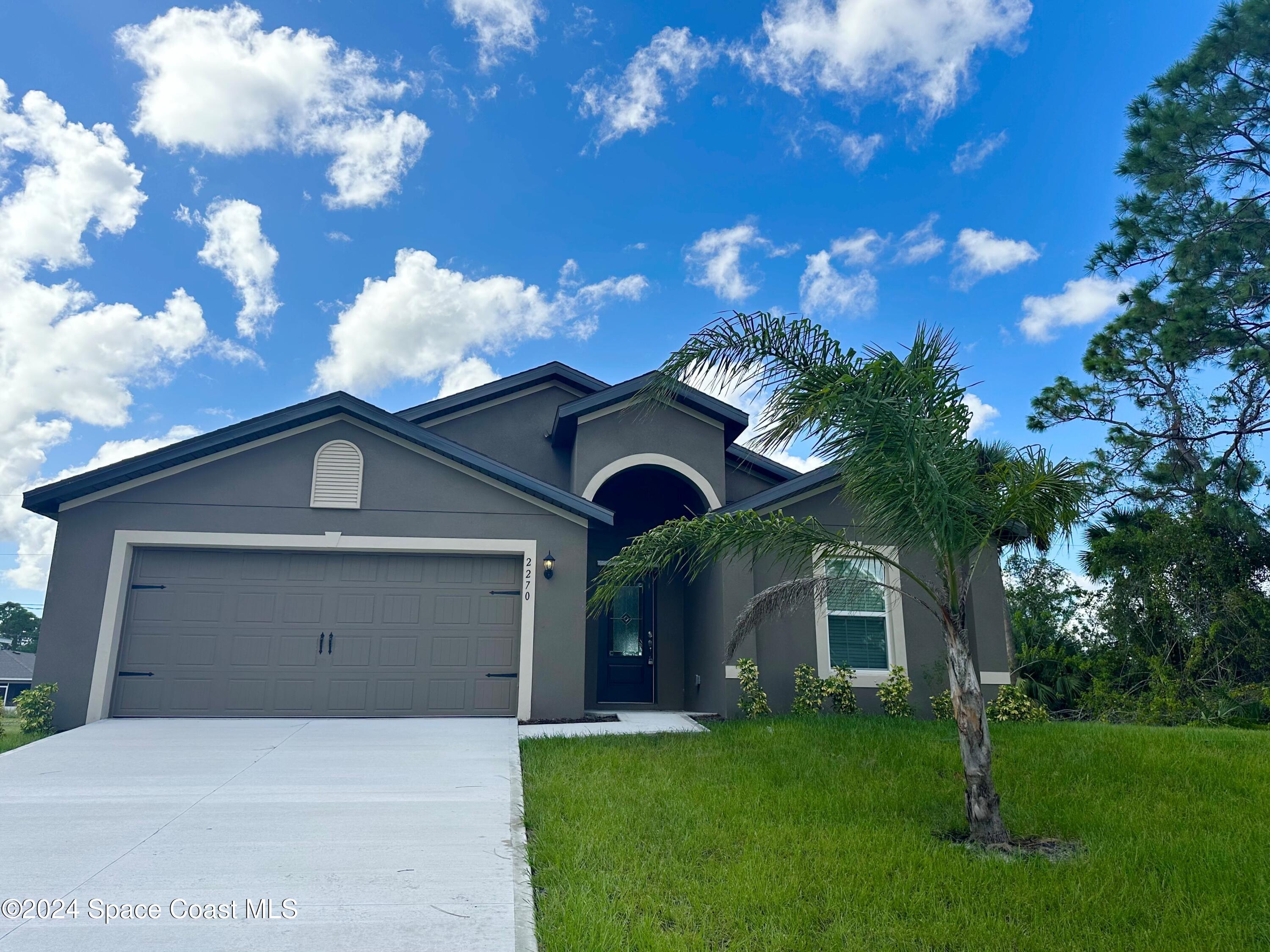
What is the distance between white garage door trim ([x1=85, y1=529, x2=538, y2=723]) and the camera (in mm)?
9461

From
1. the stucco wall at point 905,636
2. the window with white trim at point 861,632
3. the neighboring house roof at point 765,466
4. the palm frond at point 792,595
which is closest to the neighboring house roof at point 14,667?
the neighboring house roof at point 765,466

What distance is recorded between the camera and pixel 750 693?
405 inches

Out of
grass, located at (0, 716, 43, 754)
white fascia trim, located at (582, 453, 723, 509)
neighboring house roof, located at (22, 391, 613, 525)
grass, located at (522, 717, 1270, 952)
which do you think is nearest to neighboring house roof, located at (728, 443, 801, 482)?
white fascia trim, located at (582, 453, 723, 509)

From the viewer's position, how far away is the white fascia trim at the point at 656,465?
12008 mm

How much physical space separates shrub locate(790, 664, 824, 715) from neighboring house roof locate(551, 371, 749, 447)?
12.9 ft

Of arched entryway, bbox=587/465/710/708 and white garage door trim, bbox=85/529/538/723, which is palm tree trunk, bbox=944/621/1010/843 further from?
arched entryway, bbox=587/465/710/708

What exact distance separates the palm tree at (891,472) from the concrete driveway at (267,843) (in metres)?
2.74

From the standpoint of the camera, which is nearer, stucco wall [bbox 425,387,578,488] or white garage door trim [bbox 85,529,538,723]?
white garage door trim [bbox 85,529,538,723]

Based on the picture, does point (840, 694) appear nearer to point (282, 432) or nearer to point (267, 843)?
point (267, 843)

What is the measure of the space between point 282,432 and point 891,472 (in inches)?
310

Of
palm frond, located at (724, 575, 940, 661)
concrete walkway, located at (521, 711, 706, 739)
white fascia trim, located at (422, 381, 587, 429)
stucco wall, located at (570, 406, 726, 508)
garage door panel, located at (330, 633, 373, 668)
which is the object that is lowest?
concrete walkway, located at (521, 711, 706, 739)

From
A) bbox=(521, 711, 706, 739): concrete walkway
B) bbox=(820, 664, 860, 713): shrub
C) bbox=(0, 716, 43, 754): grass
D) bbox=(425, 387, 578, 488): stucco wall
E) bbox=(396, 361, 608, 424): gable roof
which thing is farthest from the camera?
bbox=(425, 387, 578, 488): stucco wall

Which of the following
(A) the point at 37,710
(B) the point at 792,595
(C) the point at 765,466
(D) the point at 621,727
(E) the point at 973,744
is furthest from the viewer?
(C) the point at 765,466

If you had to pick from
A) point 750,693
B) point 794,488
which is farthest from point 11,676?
point 794,488
